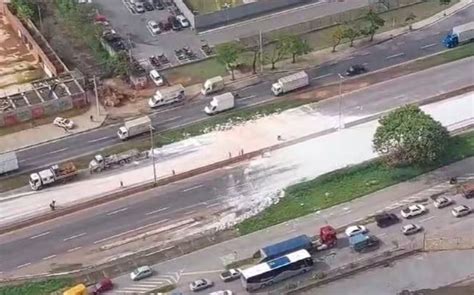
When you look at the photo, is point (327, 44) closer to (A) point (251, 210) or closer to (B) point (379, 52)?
(B) point (379, 52)

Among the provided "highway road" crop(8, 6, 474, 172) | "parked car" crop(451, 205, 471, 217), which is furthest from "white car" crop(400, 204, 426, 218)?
"highway road" crop(8, 6, 474, 172)

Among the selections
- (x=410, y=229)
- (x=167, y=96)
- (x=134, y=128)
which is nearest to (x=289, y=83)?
(x=167, y=96)

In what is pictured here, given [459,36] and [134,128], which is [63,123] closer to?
[134,128]

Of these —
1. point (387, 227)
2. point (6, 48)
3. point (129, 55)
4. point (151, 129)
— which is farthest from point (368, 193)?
point (6, 48)

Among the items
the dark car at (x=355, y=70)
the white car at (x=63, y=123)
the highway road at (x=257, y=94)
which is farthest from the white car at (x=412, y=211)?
the white car at (x=63, y=123)

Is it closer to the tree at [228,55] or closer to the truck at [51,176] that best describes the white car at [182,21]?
the tree at [228,55]
